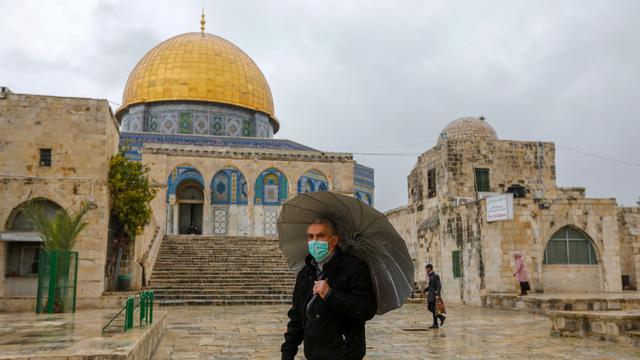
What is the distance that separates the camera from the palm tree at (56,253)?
12.1 metres

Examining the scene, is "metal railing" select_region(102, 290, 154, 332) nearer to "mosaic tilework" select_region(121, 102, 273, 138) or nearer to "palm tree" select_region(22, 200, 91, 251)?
"palm tree" select_region(22, 200, 91, 251)

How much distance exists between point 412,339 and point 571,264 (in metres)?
9.37

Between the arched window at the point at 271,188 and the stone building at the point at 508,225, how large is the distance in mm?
8486

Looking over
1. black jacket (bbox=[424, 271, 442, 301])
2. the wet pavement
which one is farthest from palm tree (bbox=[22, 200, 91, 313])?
black jacket (bbox=[424, 271, 442, 301])

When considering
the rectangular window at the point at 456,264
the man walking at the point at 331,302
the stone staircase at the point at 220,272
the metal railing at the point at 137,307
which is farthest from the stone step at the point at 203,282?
the man walking at the point at 331,302

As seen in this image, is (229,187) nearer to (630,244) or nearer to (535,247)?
(535,247)

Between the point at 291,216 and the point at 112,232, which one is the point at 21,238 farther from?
the point at 291,216

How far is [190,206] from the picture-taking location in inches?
1185

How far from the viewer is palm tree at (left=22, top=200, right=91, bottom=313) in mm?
12062

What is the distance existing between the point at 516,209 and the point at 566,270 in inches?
90.5

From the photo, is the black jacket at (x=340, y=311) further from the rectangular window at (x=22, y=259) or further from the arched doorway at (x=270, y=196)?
the arched doorway at (x=270, y=196)

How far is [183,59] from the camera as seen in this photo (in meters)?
35.8

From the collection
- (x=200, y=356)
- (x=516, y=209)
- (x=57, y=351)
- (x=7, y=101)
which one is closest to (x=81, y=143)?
(x=7, y=101)

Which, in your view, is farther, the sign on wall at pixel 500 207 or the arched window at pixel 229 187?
the arched window at pixel 229 187
